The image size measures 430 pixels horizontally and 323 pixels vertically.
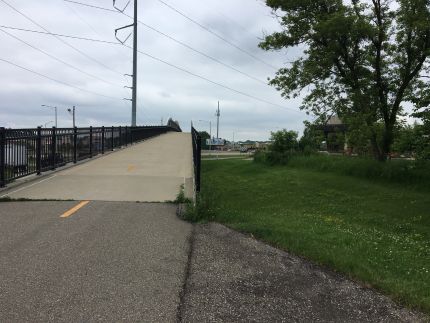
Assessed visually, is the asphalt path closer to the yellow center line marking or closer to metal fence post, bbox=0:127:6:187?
the yellow center line marking

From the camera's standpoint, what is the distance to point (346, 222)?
901 centimetres

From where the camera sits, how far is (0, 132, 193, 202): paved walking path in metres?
9.52

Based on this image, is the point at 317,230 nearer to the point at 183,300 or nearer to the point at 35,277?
the point at 183,300

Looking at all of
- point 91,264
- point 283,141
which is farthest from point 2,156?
point 283,141

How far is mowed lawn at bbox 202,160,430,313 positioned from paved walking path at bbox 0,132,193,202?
1225 millimetres

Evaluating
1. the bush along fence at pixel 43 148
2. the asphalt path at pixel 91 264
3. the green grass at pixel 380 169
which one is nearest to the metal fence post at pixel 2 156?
the bush along fence at pixel 43 148

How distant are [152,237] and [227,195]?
6336 mm

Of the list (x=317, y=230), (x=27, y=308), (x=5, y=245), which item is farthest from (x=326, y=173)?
(x=27, y=308)

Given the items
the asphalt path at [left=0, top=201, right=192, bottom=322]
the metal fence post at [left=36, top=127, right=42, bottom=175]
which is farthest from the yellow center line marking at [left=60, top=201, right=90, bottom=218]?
the metal fence post at [left=36, top=127, right=42, bottom=175]

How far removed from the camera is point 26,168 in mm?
11391

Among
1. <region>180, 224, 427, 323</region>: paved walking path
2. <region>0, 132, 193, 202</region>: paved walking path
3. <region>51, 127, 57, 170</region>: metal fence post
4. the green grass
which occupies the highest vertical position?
<region>51, 127, 57, 170</region>: metal fence post

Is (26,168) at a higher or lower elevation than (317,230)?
higher

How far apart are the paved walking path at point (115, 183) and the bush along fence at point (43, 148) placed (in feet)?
1.52

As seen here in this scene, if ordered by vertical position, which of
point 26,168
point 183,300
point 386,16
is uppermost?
point 386,16
